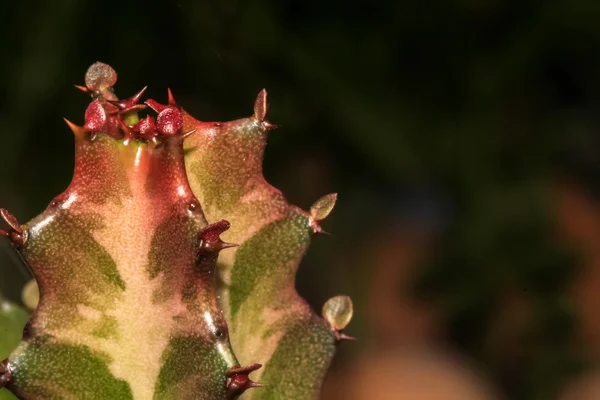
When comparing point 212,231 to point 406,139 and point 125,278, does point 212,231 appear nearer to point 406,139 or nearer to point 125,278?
point 125,278

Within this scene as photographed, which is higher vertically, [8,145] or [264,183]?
[8,145]

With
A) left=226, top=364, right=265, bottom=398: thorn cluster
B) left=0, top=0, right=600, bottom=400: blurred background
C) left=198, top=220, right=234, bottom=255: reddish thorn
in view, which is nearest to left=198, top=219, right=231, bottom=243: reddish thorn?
left=198, top=220, right=234, bottom=255: reddish thorn

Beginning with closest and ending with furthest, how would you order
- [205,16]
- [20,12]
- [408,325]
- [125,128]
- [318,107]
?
[125,128] < [205,16] < [20,12] < [318,107] < [408,325]

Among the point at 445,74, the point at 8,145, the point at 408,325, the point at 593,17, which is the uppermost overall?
the point at 593,17

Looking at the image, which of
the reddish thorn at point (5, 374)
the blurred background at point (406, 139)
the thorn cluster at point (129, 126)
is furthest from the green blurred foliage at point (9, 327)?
the blurred background at point (406, 139)

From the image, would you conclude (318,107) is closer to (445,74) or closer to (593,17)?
(445,74)

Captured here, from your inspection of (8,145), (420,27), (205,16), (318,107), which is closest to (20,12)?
(8,145)

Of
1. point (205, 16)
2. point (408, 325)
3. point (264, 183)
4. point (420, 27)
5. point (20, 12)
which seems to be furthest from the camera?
point (408, 325)

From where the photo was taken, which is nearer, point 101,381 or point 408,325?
point 101,381

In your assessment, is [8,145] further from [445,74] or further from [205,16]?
[445,74]
